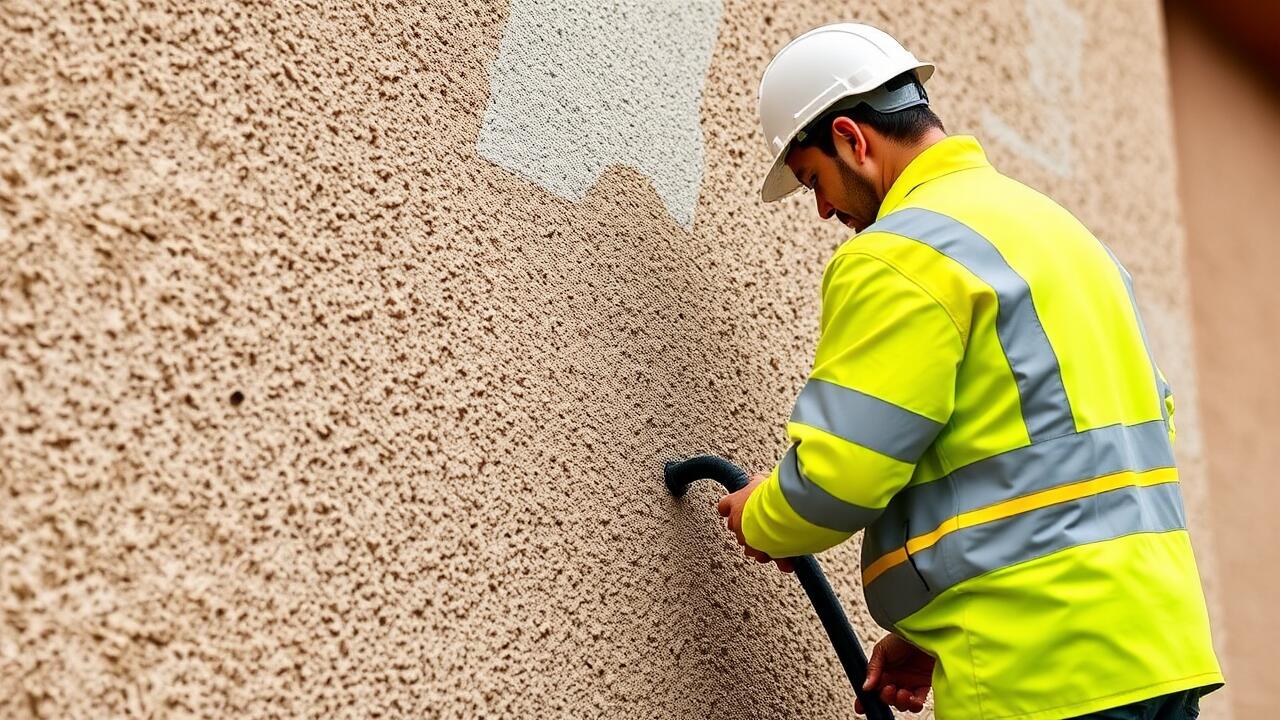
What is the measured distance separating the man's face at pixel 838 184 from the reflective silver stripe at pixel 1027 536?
0.51 meters

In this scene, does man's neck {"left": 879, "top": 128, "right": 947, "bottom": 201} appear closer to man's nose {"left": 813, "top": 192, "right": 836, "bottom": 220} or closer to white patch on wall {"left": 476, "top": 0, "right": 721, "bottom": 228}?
man's nose {"left": 813, "top": 192, "right": 836, "bottom": 220}

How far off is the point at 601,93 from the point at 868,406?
72 centimetres

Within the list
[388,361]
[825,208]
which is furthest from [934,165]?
[388,361]

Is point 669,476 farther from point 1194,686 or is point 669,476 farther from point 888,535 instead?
point 1194,686

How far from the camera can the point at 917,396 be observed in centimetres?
120

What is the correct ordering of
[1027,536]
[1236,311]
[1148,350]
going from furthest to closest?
1. [1236,311]
2. [1148,350]
3. [1027,536]

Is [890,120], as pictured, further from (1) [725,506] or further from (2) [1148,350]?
(1) [725,506]

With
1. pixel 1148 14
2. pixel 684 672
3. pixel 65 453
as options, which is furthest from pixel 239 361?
pixel 1148 14

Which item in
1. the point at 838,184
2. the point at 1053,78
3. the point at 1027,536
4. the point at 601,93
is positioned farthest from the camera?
the point at 1053,78

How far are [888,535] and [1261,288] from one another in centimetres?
445

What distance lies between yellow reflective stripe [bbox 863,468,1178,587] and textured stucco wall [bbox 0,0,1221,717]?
1.42 feet

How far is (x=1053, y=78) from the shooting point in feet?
9.26

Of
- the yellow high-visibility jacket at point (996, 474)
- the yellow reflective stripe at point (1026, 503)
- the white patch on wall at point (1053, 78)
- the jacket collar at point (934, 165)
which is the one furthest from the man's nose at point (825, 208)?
the white patch on wall at point (1053, 78)

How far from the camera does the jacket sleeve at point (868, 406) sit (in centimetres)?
121
